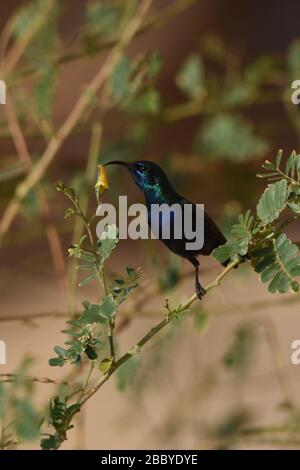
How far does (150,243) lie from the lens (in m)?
2.39

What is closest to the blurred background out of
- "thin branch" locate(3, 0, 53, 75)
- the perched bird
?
"thin branch" locate(3, 0, 53, 75)

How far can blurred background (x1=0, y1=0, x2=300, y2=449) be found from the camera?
2.15 metres

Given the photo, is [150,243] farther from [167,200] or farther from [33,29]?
[167,200]

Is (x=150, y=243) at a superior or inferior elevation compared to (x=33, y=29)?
inferior

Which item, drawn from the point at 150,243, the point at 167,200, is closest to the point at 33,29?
the point at 150,243

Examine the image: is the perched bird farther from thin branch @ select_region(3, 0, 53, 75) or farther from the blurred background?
thin branch @ select_region(3, 0, 53, 75)

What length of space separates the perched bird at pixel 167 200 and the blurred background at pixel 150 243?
0.89ft

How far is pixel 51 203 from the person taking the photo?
269 cm

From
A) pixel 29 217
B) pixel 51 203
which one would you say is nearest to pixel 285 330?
pixel 51 203

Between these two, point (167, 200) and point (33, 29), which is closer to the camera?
point (167, 200)

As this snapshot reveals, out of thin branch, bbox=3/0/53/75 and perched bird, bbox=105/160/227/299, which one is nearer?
perched bird, bbox=105/160/227/299

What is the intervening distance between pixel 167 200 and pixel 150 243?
899mm

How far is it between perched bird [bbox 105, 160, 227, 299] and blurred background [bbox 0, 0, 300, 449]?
A: 271 millimetres
